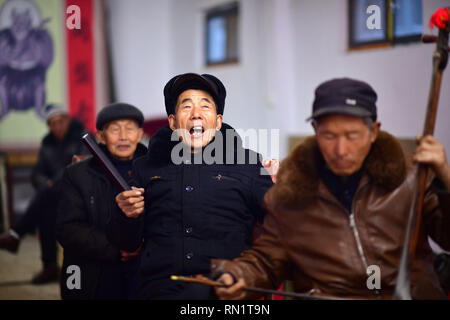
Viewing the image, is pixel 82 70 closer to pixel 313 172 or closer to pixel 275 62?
pixel 275 62

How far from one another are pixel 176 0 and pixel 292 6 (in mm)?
2560

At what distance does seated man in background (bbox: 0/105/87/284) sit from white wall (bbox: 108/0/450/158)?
6.32 ft

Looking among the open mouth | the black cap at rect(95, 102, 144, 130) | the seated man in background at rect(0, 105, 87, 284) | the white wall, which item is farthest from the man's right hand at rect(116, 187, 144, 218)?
the seated man in background at rect(0, 105, 87, 284)

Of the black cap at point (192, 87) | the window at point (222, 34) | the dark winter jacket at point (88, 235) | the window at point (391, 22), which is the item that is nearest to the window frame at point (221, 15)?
the window at point (222, 34)

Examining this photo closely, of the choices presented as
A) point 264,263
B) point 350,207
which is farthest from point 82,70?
point 350,207

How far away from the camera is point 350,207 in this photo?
6.39 feet

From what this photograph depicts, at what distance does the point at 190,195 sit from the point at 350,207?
0.76 m

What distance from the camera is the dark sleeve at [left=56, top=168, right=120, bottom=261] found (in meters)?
2.98

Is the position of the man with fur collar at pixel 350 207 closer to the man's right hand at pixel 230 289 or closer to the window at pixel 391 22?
the man's right hand at pixel 230 289

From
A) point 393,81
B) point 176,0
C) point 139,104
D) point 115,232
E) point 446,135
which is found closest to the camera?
point 115,232

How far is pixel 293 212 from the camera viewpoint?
6.63ft

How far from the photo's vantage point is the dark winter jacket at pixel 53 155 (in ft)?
20.3

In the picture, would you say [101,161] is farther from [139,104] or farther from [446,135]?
[139,104]
